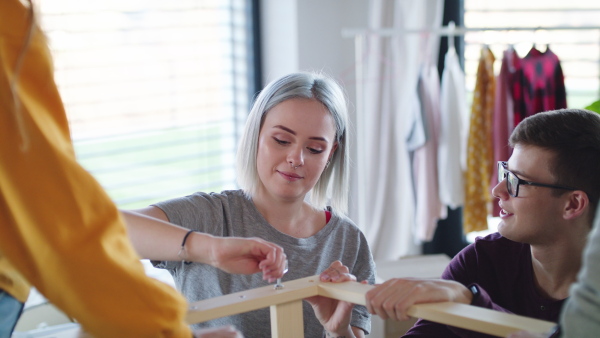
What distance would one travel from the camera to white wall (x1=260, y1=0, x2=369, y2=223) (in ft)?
9.56

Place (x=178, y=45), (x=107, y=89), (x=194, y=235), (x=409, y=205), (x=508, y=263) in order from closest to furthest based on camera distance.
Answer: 1. (x=194, y=235)
2. (x=508, y=263)
3. (x=107, y=89)
4. (x=178, y=45)
5. (x=409, y=205)

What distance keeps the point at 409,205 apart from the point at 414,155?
0.84ft

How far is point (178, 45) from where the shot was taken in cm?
283

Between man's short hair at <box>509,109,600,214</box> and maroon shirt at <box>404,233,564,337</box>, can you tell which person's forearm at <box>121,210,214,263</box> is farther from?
man's short hair at <box>509,109,600,214</box>

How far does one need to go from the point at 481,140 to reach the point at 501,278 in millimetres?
1378

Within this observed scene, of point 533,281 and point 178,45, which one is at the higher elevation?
point 178,45

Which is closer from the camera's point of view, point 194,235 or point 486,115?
point 194,235

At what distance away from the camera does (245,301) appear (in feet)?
3.44

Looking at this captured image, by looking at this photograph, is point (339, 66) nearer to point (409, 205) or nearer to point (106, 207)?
point (409, 205)

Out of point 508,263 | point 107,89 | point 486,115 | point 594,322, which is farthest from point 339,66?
point 594,322

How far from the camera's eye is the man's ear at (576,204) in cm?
131

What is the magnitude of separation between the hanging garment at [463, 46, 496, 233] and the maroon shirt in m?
1.25

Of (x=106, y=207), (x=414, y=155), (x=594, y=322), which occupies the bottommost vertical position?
(x=414, y=155)

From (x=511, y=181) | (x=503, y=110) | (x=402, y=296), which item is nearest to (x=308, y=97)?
(x=511, y=181)
